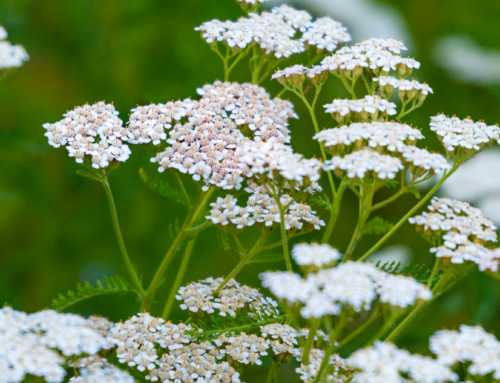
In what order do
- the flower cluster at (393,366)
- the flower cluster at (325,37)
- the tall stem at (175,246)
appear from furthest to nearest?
the flower cluster at (325,37) → the tall stem at (175,246) → the flower cluster at (393,366)

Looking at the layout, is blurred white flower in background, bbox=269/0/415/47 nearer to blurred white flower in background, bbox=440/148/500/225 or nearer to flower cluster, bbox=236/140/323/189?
blurred white flower in background, bbox=440/148/500/225

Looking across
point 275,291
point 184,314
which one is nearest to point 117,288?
point 275,291

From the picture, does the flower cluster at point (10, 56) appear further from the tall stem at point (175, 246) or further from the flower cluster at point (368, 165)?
the flower cluster at point (368, 165)

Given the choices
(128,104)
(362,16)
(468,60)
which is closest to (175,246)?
(128,104)

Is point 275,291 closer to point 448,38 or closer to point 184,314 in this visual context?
point 184,314

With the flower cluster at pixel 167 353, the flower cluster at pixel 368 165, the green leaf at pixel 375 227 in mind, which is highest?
the flower cluster at pixel 368 165

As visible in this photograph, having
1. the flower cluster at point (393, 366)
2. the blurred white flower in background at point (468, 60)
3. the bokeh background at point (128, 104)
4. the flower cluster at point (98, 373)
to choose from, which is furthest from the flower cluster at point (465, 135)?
the blurred white flower in background at point (468, 60)
